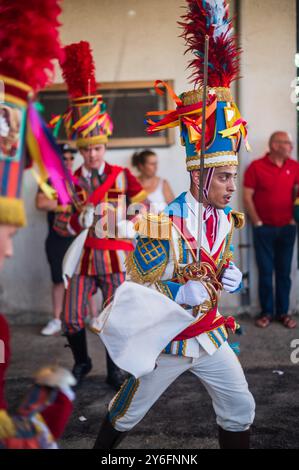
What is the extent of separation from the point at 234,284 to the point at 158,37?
3372 mm

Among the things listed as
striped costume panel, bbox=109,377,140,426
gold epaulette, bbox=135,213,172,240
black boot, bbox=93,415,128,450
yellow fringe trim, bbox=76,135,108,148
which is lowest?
black boot, bbox=93,415,128,450

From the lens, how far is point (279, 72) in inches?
207

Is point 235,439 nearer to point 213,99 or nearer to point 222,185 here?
point 222,185

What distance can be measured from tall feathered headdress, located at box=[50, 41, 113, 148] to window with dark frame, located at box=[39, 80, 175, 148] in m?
1.50

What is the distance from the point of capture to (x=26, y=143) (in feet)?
5.58

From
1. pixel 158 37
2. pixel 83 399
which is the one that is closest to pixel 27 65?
pixel 83 399

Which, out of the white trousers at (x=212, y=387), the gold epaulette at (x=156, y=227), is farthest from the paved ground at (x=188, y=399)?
the gold epaulette at (x=156, y=227)

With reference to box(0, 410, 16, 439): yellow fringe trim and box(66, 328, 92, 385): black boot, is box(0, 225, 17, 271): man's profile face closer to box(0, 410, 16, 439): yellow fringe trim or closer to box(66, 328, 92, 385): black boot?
box(0, 410, 16, 439): yellow fringe trim

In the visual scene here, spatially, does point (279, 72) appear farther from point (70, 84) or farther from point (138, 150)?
point (70, 84)

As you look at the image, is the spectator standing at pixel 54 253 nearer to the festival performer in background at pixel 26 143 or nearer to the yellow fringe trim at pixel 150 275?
the yellow fringe trim at pixel 150 275

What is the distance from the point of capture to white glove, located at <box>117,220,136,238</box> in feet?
13.3

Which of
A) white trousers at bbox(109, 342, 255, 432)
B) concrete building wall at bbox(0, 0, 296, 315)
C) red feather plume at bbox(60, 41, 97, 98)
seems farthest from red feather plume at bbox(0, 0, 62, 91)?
concrete building wall at bbox(0, 0, 296, 315)

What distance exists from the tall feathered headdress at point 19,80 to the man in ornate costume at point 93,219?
217 cm

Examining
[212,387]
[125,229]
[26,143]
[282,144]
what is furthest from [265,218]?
[26,143]
